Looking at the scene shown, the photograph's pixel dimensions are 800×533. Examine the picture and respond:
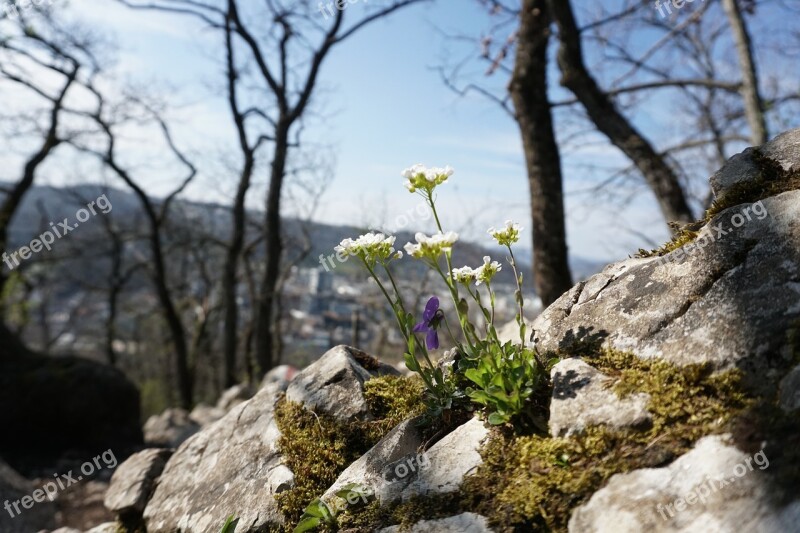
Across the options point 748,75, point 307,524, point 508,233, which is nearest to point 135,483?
point 307,524

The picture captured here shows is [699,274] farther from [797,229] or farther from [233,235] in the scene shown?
[233,235]

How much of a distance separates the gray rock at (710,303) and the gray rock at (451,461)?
486 mm

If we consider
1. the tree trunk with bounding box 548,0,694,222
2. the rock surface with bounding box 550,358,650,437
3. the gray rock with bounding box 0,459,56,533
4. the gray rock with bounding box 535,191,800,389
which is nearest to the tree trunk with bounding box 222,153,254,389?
the tree trunk with bounding box 548,0,694,222

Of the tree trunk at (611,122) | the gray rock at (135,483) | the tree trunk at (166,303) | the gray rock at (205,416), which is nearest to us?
the gray rock at (135,483)

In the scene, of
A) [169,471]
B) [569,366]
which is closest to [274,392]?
[169,471]

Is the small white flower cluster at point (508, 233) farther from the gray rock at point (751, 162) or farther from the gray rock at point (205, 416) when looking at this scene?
the gray rock at point (205, 416)

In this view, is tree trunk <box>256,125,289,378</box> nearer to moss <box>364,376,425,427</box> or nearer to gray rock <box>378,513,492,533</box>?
moss <box>364,376,425,427</box>

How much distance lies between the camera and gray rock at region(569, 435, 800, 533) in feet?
4.25

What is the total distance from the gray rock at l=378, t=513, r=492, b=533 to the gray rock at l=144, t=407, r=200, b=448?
8.34 m

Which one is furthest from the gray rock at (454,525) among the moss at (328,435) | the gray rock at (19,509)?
the gray rock at (19,509)

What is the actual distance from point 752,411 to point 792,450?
0.17m

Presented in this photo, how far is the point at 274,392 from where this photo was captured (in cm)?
291

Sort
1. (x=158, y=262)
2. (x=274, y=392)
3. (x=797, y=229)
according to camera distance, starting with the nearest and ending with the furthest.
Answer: (x=797, y=229) → (x=274, y=392) → (x=158, y=262)

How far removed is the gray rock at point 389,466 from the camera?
6.59ft
